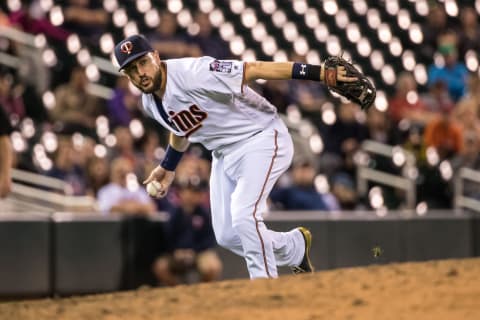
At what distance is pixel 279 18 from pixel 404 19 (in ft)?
5.93

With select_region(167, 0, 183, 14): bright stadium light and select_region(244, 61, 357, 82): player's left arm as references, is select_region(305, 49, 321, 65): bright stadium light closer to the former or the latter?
select_region(167, 0, 183, 14): bright stadium light

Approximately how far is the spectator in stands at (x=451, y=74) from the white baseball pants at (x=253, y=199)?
6.99 meters

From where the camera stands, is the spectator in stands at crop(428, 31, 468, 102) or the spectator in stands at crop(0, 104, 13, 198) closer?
the spectator in stands at crop(0, 104, 13, 198)

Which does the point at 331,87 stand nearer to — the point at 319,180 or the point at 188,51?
the point at 319,180

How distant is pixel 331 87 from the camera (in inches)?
253

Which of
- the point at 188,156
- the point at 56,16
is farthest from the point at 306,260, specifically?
the point at 56,16

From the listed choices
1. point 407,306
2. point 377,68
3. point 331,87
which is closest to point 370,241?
point 377,68

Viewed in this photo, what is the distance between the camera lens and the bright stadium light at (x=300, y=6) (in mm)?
16428

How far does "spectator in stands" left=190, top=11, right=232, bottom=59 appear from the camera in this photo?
1361cm

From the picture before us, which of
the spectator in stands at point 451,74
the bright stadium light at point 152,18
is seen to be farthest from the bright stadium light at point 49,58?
the spectator in stands at point 451,74

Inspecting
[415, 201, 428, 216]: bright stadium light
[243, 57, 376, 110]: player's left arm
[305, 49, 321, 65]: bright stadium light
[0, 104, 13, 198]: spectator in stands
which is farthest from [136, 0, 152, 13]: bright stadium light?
A: [243, 57, 376, 110]: player's left arm

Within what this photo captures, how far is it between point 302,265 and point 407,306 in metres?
2.09

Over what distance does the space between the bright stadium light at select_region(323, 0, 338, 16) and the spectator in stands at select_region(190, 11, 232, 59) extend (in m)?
2.71

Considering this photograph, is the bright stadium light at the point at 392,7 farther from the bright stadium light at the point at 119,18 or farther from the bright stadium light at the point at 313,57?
the bright stadium light at the point at 119,18
